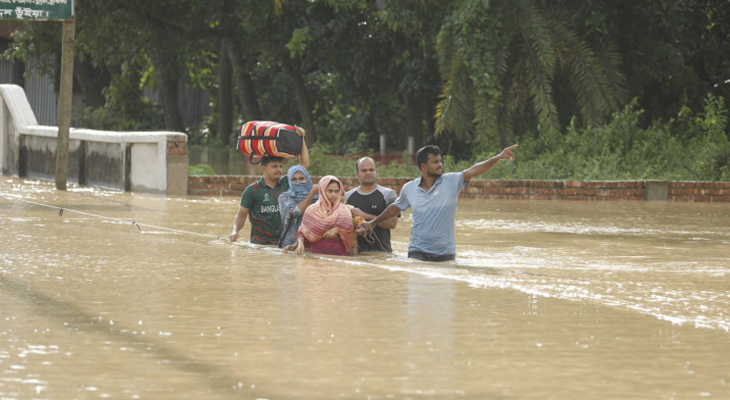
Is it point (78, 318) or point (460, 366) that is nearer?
point (460, 366)

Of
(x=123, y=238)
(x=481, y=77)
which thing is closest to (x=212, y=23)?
(x=481, y=77)

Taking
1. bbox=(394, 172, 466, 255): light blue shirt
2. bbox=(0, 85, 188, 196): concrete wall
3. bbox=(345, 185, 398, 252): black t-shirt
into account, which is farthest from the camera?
bbox=(0, 85, 188, 196): concrete wall

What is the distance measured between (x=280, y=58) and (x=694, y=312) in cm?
2335

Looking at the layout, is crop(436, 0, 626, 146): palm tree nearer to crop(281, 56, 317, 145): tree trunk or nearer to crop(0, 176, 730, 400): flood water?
crop(281, 56, 317, 145): tree trunk

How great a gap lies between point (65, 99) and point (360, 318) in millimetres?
14048

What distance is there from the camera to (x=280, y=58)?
3131cm

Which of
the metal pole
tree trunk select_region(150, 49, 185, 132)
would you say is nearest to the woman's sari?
the metal pole

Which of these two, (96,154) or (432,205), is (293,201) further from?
(96,154)

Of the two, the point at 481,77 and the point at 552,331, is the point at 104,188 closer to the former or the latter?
the point at 481,77

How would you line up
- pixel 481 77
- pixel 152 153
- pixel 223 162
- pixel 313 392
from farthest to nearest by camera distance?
1. pixel 223 162
2. pixel 481 77
3. pixel 152 153
4. pixel 313 392

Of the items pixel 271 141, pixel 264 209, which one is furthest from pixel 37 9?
pixel 264 209

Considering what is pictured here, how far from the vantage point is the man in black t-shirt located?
1184 cm

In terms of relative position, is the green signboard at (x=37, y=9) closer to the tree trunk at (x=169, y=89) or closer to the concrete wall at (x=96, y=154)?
the concrete wall at (x=96, y=154)

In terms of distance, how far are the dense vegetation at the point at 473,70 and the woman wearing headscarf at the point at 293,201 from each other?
9.61 metres
